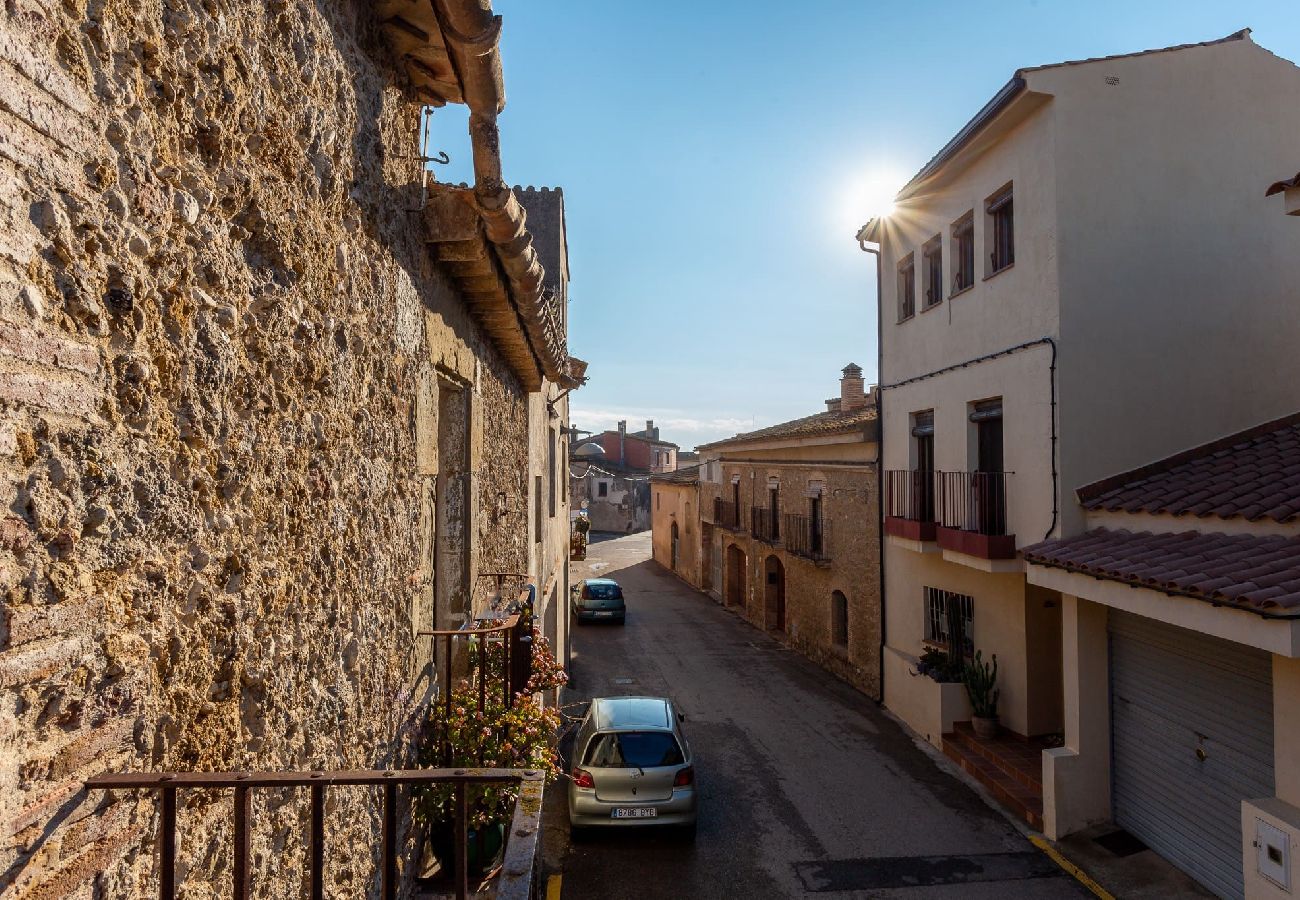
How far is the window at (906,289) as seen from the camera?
12.8m

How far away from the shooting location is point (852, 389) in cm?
1933

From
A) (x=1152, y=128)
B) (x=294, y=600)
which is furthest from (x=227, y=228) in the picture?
(x=1152, y=128)

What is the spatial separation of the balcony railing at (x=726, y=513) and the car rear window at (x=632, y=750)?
15261mm

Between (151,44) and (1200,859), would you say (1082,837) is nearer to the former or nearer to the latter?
(1200,859)

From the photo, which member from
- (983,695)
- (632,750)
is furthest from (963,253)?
(632,750)

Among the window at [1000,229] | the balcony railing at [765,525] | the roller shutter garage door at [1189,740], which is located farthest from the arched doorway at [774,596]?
the roller shutter garage door at [1189,740]

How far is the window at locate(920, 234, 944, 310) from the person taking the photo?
11734 mm

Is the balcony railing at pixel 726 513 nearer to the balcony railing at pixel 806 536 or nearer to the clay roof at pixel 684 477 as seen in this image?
the clay roof at pixel 684 477

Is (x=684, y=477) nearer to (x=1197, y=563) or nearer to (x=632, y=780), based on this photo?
(x=632, y=780)

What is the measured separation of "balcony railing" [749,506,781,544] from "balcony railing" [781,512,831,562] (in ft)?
3.18

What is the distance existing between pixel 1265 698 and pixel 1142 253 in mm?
4945

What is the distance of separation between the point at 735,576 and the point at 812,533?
733 centimetres

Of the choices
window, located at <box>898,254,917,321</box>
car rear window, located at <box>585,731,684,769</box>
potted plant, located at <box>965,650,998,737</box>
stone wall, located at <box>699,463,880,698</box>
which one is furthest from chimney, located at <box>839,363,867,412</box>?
car rear window, located at <box>585,731,684,769</box>

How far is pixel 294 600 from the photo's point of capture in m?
2.49
